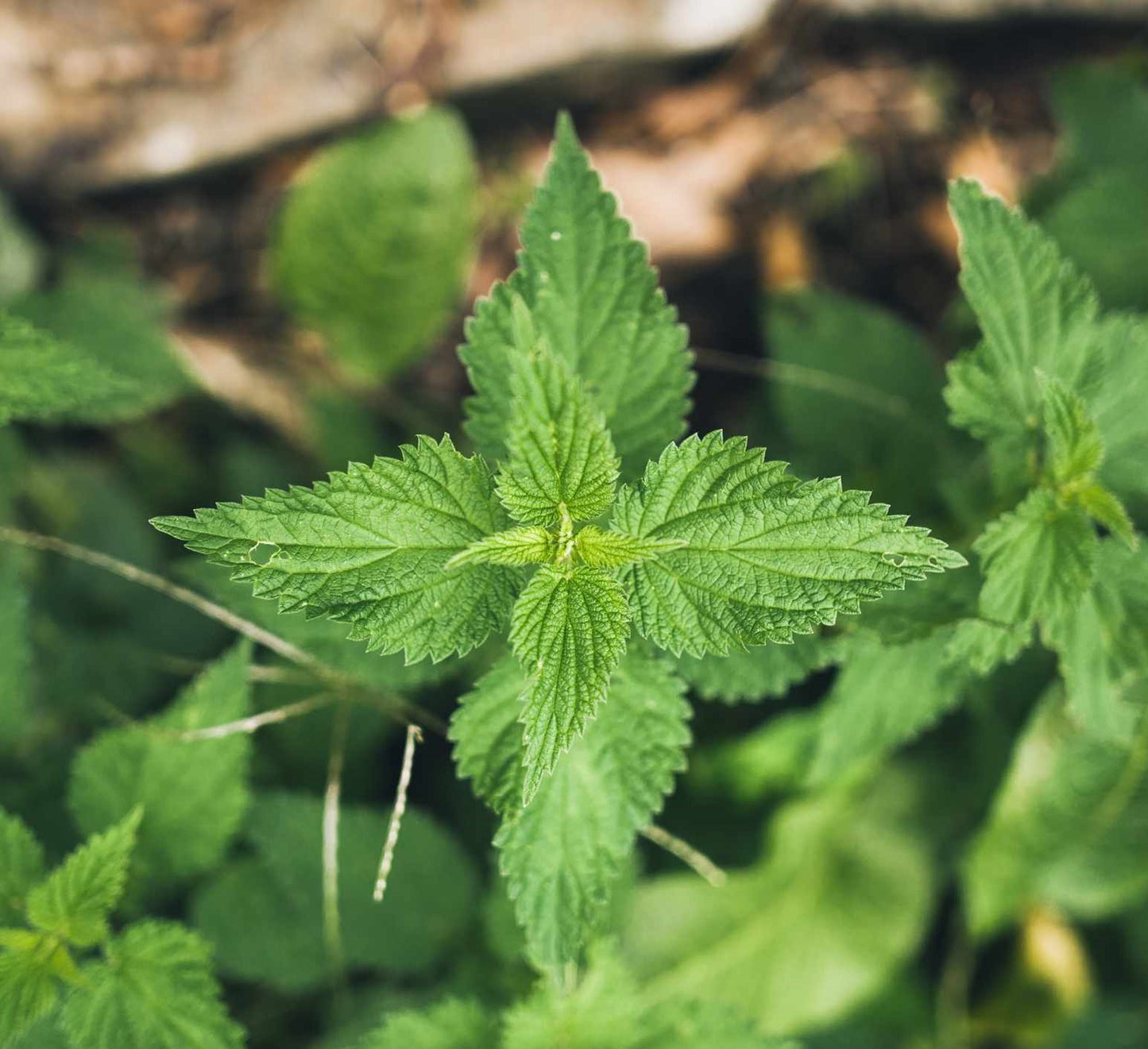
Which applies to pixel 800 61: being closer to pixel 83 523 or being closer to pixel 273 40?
pixel 273 40

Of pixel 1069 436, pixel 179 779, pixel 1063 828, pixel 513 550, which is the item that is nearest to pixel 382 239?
pixel 179 779

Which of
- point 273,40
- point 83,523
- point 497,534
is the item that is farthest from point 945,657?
point 273,40

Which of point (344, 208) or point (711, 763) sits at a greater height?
point (344, 208)

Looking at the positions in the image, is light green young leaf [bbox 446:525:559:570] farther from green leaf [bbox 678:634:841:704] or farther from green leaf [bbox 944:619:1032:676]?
green leaf [bbox 944:619:1032:676]

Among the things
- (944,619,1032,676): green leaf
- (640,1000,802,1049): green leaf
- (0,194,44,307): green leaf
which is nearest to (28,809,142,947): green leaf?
(640,1000,802,1049): green leaf

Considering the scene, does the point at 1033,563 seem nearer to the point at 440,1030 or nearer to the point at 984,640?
the point at 984,640

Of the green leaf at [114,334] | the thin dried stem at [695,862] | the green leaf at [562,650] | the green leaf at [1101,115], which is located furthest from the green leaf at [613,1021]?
the green leaf at [1101,115]

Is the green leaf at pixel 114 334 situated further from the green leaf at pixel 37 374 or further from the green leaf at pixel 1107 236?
the green leaf at pixel 1107 236
